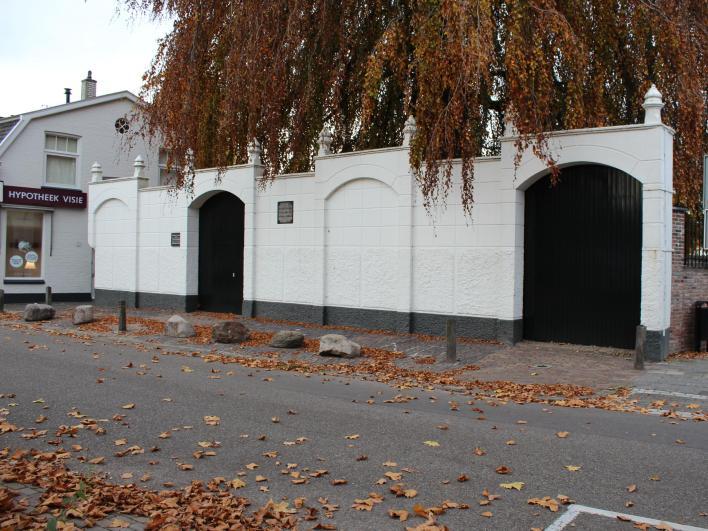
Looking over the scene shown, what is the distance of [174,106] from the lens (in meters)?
15.0

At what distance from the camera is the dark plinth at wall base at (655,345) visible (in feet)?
37.2

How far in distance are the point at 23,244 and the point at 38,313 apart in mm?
6993

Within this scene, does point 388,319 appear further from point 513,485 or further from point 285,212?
point 513,485

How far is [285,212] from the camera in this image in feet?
55.0

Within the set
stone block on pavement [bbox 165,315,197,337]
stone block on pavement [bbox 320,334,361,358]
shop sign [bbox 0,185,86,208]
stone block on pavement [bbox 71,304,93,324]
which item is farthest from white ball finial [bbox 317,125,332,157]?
shop sign [bbox 0,185,86,208]

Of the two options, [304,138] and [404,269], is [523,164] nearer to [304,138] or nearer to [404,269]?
[404,269]

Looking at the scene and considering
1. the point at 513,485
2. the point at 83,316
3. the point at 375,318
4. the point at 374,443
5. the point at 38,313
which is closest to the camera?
the point at 513,485

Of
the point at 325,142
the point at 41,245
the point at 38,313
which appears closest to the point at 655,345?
the point at 325,142

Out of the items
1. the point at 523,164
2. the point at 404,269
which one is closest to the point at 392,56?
the point at 523,164

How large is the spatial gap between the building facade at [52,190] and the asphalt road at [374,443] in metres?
15.1

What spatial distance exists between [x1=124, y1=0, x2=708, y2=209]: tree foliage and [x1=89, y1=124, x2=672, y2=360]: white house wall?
62 cm

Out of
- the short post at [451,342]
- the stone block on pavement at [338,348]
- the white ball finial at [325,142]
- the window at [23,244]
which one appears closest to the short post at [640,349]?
the short post at [451,342]

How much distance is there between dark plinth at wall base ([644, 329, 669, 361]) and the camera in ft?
37.2

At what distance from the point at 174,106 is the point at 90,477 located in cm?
1132
